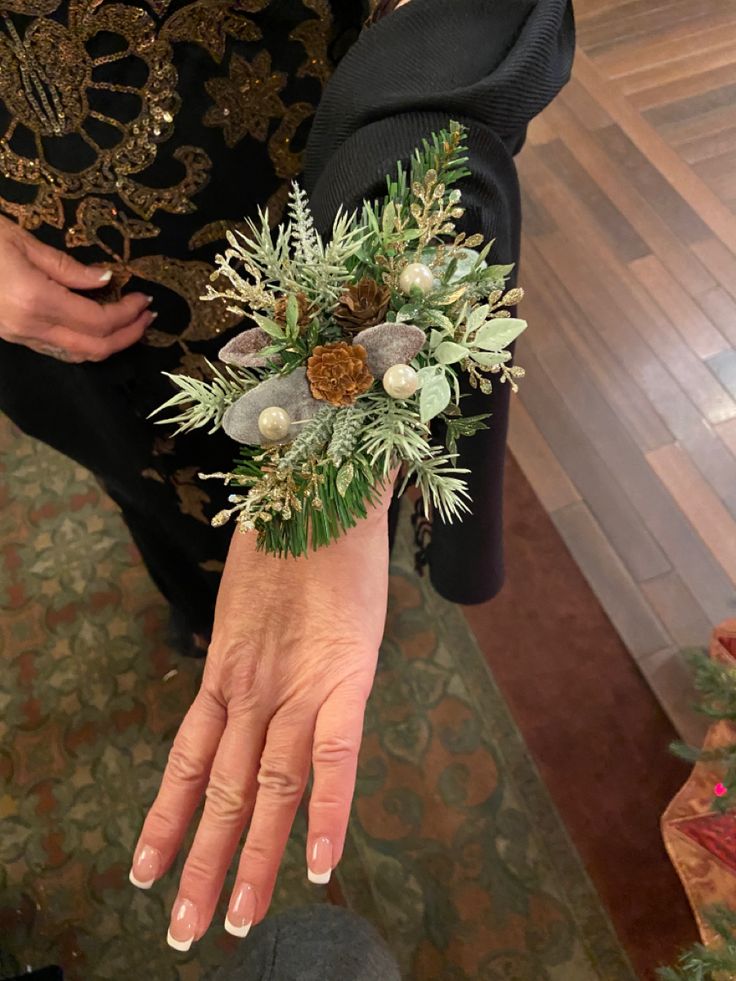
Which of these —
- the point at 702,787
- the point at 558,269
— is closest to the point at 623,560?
the point at 702,787

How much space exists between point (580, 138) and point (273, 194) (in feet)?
6.42

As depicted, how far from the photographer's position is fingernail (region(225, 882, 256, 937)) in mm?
528

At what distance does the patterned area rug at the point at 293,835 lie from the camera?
Result: 1.32 m

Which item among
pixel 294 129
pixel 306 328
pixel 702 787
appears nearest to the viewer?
pixel 306 328

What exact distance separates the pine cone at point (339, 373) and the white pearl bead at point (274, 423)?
27 mm

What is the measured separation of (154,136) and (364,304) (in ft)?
0.95

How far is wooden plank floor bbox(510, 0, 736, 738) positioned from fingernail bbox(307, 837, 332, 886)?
3.82ft

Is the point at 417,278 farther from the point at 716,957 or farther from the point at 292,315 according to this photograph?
the point at 716,957

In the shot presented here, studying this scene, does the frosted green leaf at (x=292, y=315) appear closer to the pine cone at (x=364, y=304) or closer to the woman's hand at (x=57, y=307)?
the pine cone at (x=364, y=304)

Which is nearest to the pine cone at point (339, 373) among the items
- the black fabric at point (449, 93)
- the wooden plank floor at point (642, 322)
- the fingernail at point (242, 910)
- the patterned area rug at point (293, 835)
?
the black fabric at point (449, 93)

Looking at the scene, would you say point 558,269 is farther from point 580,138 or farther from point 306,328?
point 306,328

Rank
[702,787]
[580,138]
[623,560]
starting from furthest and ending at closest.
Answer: [580,138] < [623,560] < [702,787]

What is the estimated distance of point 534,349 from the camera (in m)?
1.91

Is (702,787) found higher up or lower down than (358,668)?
lower down
